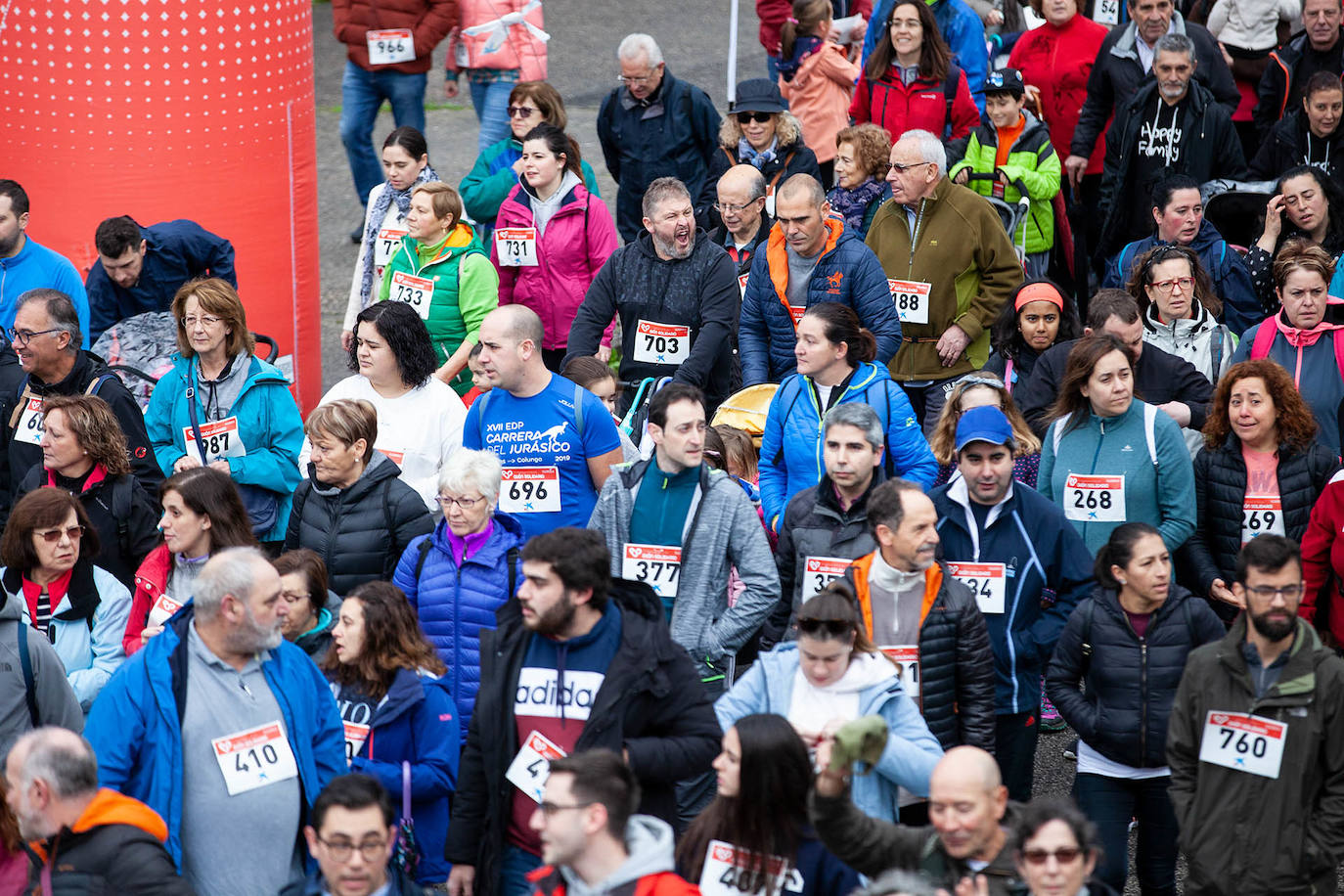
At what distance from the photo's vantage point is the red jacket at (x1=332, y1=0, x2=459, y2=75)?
37.5ft

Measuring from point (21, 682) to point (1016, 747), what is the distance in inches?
133

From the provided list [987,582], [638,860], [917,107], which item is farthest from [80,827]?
[917,107]

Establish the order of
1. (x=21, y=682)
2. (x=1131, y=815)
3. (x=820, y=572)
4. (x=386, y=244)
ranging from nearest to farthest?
(x=21, y=682) < (x=1131, y=815) < (x=820, y=572) < (x=386, y=244)

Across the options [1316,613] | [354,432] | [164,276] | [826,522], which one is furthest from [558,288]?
[1316,613]

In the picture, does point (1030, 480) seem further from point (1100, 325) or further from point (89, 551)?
point (89, 551)

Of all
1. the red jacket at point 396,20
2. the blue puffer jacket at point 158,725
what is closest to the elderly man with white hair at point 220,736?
the blue puffer jacket at point 158,725

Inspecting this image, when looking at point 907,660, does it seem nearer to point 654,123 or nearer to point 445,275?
point 445,275

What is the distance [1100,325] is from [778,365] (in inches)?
62.0

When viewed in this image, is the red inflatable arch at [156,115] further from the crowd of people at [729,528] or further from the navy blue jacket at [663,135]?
the navy blue jacket at [663,135]

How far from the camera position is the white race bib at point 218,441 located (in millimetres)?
7016

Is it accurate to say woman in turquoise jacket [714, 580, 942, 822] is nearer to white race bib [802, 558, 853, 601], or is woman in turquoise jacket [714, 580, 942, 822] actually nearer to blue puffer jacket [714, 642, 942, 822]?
blue puffer jacket [714, 642, 942, 822]

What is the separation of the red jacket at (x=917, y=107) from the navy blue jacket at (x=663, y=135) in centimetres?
100

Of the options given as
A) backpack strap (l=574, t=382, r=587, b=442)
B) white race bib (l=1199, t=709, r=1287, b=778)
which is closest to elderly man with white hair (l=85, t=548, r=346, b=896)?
backpack strap (l=574, t=382, r=587, b=442)

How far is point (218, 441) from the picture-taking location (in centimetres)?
703
